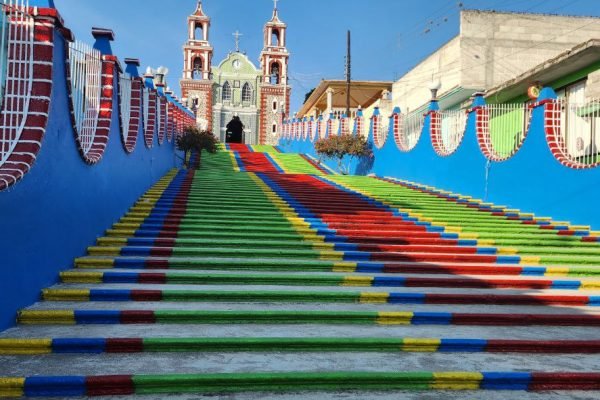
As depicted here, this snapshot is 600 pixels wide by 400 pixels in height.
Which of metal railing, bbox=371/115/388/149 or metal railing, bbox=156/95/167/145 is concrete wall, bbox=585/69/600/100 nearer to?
metal railing, bbox=371/115/388/149

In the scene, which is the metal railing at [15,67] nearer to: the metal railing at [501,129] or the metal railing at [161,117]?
the metal railing at [161,117]

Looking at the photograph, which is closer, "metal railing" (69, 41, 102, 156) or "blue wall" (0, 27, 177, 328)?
"blue wall" (0, 27, 177, 328)

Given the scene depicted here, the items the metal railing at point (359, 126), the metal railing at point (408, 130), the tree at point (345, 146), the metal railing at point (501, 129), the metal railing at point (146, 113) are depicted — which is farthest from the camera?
the metal railing at point (359, 126)

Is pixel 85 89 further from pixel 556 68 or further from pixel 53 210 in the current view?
pixel 556 68

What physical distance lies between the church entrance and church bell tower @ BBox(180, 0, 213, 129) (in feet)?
10.4

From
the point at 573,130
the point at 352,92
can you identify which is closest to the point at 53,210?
the point at 573,130

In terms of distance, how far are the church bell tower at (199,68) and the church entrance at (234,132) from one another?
317 cm

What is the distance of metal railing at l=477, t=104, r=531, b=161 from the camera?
10.9 m

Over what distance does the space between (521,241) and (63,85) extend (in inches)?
250

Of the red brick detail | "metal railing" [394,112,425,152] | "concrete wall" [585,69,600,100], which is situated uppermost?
"concrete wall" [585,69,600,100]

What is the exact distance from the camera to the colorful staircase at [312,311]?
12.1 ft

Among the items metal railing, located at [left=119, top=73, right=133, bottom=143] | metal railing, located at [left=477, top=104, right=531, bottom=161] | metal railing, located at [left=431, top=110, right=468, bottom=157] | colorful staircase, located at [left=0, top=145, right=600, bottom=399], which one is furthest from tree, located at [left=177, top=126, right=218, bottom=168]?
metal railing, located at [left=477, top=104, right=531, bottom=161]

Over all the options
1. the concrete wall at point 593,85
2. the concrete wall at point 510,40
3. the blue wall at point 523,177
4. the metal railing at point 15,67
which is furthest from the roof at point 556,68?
the metal railing at point 15,67

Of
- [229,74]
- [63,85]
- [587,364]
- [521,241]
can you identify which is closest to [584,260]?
[521,241]
